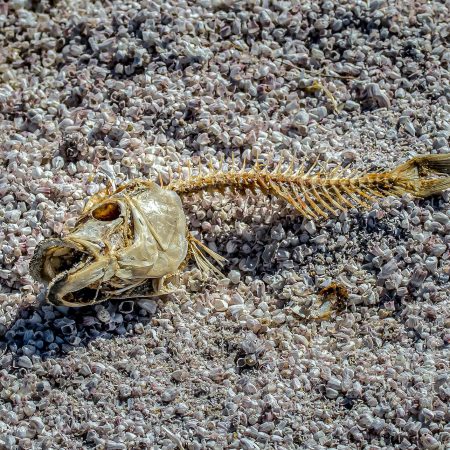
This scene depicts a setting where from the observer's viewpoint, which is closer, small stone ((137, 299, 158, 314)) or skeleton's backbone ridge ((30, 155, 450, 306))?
skeleton's backbone ridge ((30, 155, 450, 306))

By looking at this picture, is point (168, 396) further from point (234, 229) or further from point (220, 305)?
point (234, 229)

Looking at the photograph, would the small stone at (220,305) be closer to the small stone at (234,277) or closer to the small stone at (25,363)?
the small stone at (234,277)

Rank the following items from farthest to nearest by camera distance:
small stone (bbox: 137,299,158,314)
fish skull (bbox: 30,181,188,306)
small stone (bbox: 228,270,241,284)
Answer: small stone (bbox: 228,270,241,284)
small stone (bbox: 137,299,158,314)
fish skull (bbox: 30,181,188,306)

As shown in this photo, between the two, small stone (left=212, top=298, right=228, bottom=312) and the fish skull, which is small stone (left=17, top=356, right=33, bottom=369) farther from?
small stone (left=212, top=298, right=228, bottom=312)

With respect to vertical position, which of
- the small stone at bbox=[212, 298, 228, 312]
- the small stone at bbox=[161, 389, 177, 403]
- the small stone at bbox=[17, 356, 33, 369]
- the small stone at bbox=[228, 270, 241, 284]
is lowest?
the small stone at bbox=[161, 389, 177, 403]

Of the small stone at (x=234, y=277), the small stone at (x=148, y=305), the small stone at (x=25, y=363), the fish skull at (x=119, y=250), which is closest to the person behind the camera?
the fish skull at (x=119, y=250)

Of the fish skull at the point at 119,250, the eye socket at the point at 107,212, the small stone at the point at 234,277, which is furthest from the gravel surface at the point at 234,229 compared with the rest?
the eye socket at the point at 107,212

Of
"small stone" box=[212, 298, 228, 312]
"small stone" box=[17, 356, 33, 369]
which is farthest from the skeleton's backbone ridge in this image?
"small stone" box=[17, 356, 33, 369]
